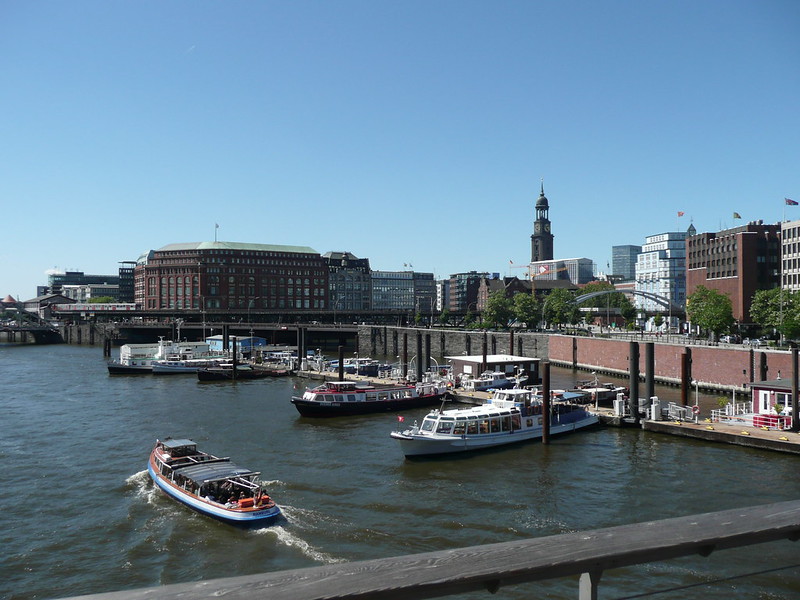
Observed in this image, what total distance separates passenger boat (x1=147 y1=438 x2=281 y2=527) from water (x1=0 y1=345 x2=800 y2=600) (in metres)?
0.72

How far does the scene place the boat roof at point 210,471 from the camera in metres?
36.6

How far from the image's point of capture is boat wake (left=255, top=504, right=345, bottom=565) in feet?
95.0

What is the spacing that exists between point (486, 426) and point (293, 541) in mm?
22876

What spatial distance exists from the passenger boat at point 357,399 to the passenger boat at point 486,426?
15078 mm

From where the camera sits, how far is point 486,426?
5066 cm

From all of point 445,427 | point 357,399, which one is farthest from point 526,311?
point 445,427

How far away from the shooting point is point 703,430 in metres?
49.4

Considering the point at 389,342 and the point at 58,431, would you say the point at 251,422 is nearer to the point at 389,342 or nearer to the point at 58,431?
the point at 58,431

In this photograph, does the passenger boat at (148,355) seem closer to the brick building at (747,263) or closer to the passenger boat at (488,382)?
the passenger boat at (488,382)

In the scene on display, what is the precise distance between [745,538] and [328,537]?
28.8 meters

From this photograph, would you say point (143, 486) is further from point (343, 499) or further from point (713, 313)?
point (713, 313)

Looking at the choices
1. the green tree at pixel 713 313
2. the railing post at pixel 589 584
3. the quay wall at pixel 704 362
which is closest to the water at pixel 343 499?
the railing post at pixel 589 584

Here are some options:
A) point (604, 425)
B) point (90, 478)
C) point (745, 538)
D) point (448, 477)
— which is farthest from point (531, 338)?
point (745, 538)

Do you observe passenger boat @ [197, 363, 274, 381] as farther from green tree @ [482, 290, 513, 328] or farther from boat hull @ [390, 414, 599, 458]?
green tree @ [482, 290, 513, 328]
